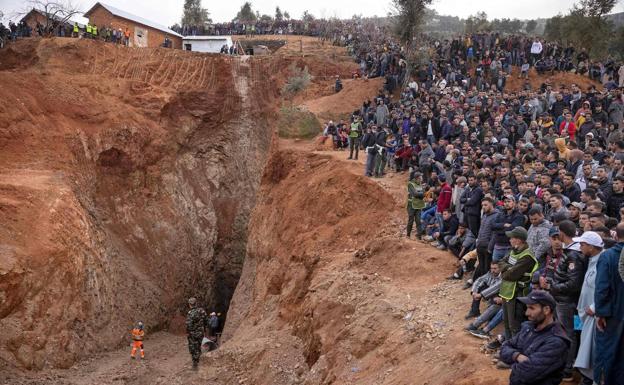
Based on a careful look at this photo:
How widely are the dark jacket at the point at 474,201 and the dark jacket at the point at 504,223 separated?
5.26 ft

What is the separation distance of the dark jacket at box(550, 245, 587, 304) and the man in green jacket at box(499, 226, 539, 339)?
21.0 inches

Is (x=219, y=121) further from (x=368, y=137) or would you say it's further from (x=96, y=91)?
(x=368, y=137)

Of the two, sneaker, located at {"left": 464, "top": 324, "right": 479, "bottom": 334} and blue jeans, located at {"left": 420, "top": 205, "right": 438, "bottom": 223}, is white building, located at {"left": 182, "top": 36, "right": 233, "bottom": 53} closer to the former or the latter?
blue jeans, located at {"left": 420, "top": 205, "right": 438, "bottom": 223}

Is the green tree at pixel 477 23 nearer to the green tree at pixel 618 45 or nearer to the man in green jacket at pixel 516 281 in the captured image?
the green tree at pixel 618 45

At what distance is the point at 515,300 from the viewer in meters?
8.24

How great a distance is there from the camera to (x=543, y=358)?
6.00 metres

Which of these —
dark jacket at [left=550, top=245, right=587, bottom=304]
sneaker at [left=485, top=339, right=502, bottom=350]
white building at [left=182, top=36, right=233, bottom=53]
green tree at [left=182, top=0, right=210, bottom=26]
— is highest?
green tree at [left=182, top=0, right=210, bottom=26]

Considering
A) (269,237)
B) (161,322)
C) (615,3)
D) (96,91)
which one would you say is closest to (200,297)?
(161,322)

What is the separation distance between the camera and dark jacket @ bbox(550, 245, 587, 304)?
24.0 feet

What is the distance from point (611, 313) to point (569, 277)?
92 cm

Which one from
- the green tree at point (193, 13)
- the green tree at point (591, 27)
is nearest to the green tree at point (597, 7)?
the green tree at point (591, 27)

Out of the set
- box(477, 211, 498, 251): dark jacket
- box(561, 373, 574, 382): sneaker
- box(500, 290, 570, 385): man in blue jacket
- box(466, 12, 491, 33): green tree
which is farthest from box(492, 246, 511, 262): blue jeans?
box(466, 12, 491, 33): green tree

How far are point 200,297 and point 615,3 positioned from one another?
3223 cm

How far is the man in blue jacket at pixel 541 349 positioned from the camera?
6.00 m
